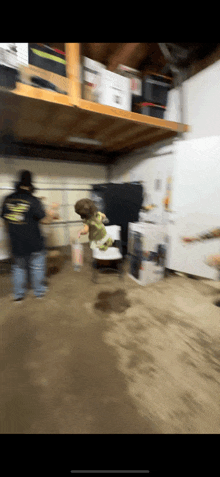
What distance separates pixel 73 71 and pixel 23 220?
1.33 meters

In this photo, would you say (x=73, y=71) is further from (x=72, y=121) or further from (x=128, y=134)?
(x=128, y=134)

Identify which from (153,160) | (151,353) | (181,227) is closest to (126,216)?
(181,227)

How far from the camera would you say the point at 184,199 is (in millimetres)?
1854

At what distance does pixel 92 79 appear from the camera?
1.54m

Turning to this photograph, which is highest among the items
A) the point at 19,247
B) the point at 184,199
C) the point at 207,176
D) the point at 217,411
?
the point at 207,176

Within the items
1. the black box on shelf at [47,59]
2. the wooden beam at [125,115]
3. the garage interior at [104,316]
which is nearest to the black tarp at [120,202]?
the garage interior at [104,316]

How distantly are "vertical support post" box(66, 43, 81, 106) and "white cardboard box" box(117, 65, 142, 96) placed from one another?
58 cm

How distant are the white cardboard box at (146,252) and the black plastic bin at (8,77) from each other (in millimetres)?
1585

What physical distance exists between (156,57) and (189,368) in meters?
2.95

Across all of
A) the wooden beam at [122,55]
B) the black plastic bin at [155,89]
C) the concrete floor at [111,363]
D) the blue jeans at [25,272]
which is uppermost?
the wooden beam at [122,55]

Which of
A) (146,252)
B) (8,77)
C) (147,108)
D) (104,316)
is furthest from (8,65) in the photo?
(104,316)

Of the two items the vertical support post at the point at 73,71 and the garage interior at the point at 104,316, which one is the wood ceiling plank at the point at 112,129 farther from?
the vertical support post at the point at 73,71

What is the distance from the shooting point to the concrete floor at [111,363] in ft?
2.37
